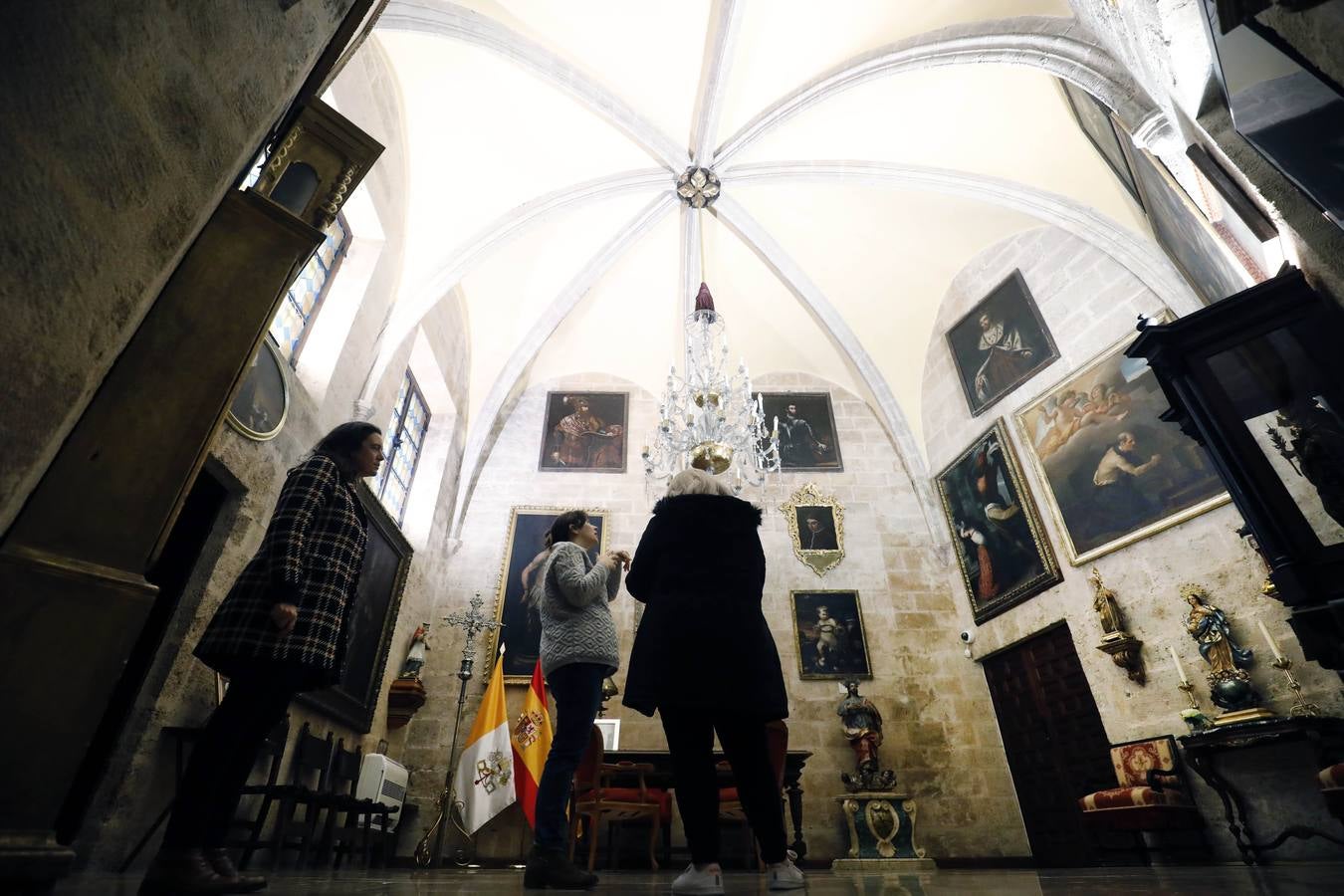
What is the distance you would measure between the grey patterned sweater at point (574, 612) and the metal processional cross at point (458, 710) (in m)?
3.99

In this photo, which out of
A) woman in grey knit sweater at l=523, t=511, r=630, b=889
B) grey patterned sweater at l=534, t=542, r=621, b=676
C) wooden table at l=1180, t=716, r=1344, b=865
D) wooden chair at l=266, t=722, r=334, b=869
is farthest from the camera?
wooden table at l=1180, t=716, r=1344, b=865

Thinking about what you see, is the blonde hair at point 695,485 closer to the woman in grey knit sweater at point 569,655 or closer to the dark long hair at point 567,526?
the woman in grey knit sweater at point 569,655

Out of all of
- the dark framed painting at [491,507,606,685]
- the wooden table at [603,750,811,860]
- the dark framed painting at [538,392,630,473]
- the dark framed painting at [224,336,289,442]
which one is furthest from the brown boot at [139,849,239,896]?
the dark framed painting at [538,392,630,473]

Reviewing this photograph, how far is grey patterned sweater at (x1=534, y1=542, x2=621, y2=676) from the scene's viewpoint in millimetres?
2529

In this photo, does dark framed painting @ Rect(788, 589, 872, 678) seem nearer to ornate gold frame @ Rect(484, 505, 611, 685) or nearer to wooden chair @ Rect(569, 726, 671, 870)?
ornate gold frame @ Rect(484, 505, 611, 685)

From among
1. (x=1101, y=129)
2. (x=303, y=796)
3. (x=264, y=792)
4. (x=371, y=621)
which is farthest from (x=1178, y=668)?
(x=371, y=621)

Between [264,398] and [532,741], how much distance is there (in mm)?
3914

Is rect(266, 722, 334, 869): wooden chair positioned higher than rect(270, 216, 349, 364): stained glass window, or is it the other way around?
rect(270, 216, 349, 364): stained glass window

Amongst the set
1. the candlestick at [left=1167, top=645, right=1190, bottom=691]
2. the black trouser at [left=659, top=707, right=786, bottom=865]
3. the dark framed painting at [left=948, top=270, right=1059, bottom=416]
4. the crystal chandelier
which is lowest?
the black trouser at [left=659, top=707, right=786, bottom=865]

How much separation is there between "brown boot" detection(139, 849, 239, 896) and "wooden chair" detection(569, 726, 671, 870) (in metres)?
2.44

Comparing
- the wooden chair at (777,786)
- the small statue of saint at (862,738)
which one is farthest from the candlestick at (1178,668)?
the wooden chair at (777,786)

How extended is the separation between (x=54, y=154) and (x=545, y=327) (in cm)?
863

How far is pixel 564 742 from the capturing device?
243 centimetres

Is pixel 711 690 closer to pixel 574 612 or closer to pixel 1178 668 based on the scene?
pixel 574 612
